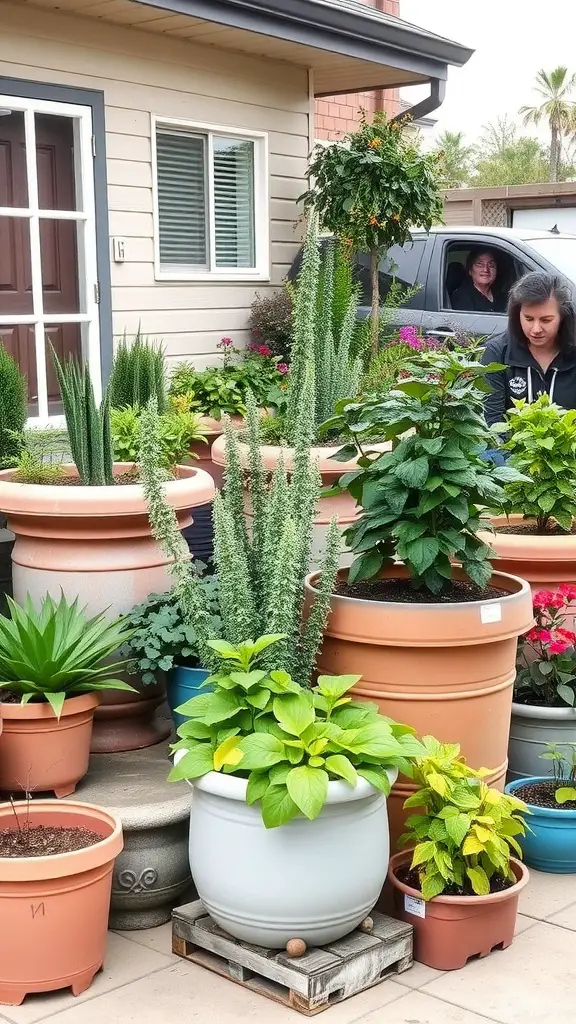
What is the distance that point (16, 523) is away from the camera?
3.65 m

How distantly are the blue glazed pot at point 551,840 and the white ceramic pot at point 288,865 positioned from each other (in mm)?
851

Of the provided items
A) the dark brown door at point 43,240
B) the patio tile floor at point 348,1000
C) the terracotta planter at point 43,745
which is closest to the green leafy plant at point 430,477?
the terracotta planter at point 43,745

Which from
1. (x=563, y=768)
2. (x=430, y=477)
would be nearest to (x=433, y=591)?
(x=430, y=477)

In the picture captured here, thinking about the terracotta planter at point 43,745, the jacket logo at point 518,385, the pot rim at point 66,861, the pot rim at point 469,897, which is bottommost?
the pot rim at point 469,897

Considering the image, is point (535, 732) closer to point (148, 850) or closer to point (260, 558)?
point (260, 558)

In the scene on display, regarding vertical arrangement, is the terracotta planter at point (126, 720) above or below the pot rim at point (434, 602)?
below

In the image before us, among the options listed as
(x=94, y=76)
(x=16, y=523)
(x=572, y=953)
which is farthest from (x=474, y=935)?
(x=94, y=76)

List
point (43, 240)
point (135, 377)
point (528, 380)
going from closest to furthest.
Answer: point (528, 380) → point (135, 377) → point (43, 240)

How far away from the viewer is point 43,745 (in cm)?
308

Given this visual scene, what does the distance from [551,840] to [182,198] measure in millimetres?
4663

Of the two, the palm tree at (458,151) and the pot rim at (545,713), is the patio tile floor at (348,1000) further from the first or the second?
the palm tree at (458,151)

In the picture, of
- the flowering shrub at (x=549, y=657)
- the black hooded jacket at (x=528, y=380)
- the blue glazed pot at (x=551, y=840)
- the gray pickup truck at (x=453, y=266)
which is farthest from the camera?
the gray pickup truck at (x=453, y=266)

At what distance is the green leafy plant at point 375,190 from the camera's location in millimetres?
6793

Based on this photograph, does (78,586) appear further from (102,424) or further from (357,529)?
(357,529)
